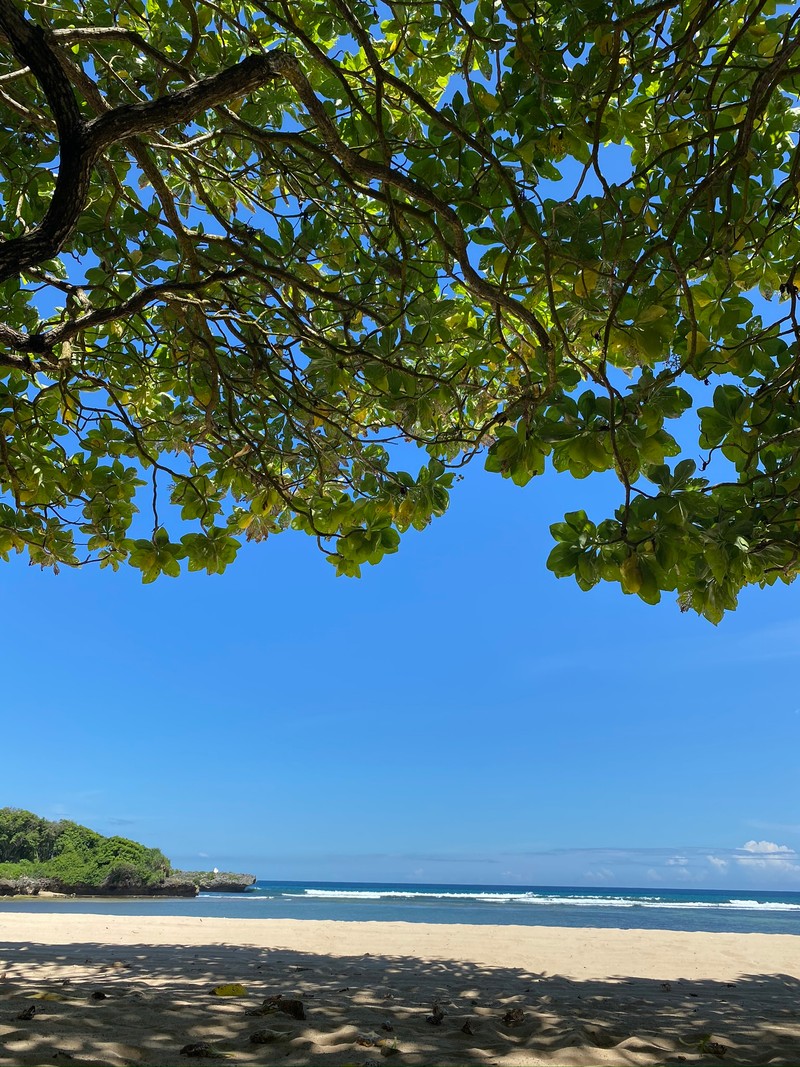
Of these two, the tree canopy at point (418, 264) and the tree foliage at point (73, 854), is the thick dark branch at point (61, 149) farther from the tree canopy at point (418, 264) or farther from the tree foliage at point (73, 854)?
the tree foliage at point (73, 854)

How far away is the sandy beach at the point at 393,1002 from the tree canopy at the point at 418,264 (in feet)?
5.74

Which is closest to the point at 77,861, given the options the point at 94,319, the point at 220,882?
the point at 220,882

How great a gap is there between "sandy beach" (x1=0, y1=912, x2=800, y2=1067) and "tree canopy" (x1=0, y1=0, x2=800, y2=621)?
68.9 inches

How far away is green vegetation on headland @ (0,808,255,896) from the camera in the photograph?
3016cm

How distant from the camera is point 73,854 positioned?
31.8 meters

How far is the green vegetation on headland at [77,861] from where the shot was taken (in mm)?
30156

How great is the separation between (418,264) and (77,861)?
34949 millimetres

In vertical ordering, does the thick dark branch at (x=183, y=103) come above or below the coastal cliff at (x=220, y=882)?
above

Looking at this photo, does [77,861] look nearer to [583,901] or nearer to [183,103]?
[583,901]

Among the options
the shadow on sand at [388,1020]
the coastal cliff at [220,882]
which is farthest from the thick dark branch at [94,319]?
the coastal cliff at [220,882]

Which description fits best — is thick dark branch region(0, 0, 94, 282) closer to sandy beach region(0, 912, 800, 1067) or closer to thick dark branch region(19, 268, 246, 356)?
thick dark branch region(19, 268, 246, 356)

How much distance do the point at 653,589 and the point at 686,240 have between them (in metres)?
1.53

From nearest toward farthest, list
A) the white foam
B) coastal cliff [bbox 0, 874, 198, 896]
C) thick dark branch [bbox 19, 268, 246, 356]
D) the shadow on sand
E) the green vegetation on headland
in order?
the shadow on sand → thick dark branch [bbox 19, 268, 246, 356] → coastal cliff [bbox 0, 874, 198, 896] → the green vegetation on headland → the white foam

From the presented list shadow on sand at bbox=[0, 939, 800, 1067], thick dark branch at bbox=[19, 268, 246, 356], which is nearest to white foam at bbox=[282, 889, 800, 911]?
shadow on sand at bbox=[0, 939, 800, 1067]
